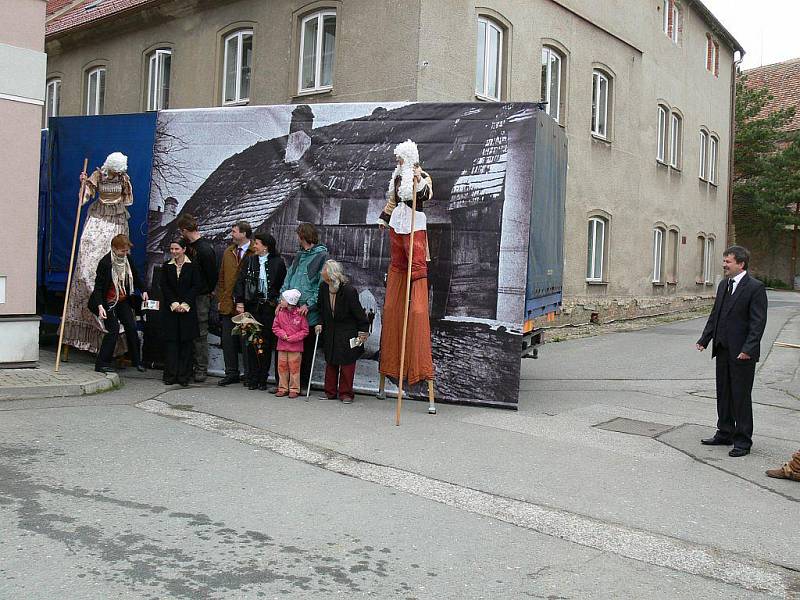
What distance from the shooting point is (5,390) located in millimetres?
8461

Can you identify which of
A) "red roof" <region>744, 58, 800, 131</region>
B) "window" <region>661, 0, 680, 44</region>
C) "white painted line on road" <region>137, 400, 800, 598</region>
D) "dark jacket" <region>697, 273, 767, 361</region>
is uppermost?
"red roof" <region>744, 58, 800, 131</region>

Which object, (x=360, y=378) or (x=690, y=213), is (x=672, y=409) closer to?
(x=360, y=378)

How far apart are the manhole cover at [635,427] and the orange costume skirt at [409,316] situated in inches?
74.6

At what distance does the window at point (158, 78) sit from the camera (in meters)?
18.9

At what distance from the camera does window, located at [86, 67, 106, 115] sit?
68.3 feet

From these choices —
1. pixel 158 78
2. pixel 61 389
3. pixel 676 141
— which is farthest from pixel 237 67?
pixel 676 141

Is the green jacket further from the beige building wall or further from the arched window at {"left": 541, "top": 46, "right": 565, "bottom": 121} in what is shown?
the arched window at {"left": 541, "top": 46, "right": 565, "bottom": 121}

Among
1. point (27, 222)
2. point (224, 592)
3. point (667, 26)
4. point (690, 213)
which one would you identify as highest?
point (667, 26)

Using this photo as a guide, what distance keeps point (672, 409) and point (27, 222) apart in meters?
7.72

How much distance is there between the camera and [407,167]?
350 inches

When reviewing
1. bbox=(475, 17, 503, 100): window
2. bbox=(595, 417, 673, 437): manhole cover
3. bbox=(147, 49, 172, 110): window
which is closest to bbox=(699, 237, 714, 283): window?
bbox=(475, 17, 503, 100): window

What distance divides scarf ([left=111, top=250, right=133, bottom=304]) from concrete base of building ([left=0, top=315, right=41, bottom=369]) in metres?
0.95

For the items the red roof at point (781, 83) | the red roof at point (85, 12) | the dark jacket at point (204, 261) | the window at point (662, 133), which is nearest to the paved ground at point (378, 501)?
the dark jacket at point (204, 261)

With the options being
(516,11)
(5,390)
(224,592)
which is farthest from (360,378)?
(516,11)
